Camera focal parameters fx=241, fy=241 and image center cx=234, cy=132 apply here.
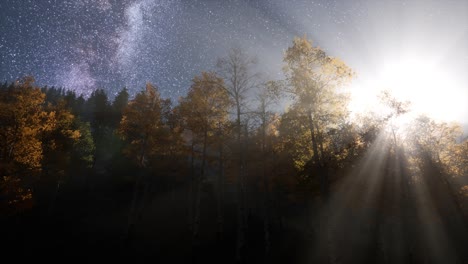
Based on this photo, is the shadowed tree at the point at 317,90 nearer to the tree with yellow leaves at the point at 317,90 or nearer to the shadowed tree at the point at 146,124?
the tree with yellow leaves at the point at 317,90

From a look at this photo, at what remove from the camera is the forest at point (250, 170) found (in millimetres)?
13617

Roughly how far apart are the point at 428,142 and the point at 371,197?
22.1 feet

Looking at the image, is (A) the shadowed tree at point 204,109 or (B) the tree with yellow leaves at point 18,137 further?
(A) the shadowed tree at point 204,109

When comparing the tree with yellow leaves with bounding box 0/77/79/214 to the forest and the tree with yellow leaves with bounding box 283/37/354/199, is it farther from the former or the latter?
the tree with yellow leaves with bounding box 283/37/354/199

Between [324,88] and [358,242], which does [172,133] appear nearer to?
[324,88]

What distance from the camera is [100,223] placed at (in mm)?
23500

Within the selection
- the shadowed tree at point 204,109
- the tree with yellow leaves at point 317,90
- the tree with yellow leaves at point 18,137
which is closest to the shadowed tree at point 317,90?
the tree with yellow leaves at point 317,90

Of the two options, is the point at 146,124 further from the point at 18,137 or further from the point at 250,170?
the point at 250,170

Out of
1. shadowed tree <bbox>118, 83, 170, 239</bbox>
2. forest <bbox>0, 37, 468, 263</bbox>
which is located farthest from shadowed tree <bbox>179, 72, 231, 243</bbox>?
shadowed tree <bbox>118, 83, 170, 239</bbox>

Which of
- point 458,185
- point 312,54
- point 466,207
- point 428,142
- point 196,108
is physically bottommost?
point 466,207

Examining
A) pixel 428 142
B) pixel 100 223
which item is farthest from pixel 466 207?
pixel 100 223

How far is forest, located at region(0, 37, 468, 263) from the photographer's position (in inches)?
536

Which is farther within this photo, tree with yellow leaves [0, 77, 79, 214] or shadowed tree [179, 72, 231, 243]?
shadowed tree [179, 72, 231, 243]

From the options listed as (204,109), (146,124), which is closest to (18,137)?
(146,124)
